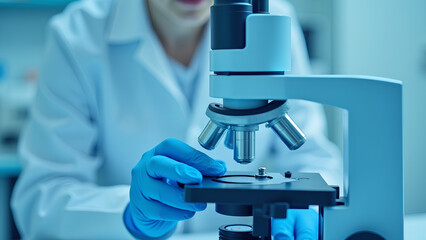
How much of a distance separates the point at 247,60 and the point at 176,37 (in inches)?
28.2

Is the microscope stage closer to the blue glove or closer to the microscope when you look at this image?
the microscope

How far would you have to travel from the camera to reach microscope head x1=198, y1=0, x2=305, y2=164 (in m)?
0.64

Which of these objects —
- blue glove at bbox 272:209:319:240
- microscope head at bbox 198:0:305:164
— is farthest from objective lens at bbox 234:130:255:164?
blue glove at bbox 272:209:319:240

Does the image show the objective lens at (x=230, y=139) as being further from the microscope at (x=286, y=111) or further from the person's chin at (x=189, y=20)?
the person's chin at (x=189, y=20)

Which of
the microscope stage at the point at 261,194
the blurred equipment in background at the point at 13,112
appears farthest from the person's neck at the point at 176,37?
the blurred equipment in background at the point at 13,112

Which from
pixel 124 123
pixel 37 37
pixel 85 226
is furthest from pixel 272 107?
pixel 37 37

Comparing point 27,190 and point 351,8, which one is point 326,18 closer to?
point 351,8

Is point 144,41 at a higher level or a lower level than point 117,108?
higher

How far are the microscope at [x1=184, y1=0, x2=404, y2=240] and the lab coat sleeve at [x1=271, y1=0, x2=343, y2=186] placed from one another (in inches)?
21.9

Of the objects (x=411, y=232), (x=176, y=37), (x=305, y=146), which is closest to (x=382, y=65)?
(x=305, y=146)

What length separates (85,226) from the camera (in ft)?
3.36

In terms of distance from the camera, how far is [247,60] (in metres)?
0.64

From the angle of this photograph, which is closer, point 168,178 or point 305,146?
point 168,178

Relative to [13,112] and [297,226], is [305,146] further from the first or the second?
[13,112]
